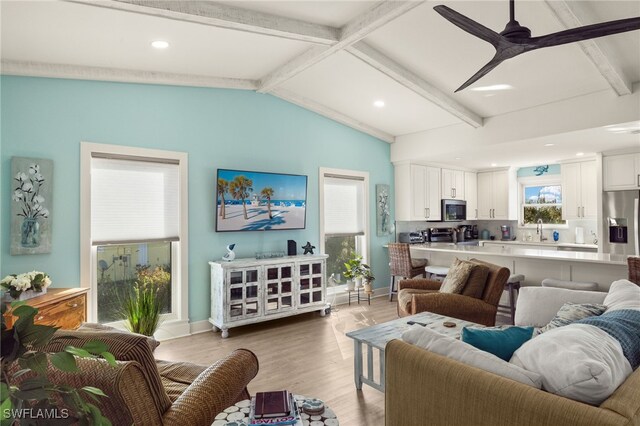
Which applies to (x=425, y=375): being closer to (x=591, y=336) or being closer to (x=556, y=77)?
(x=591, y=336)

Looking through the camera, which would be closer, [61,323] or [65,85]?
[61,323]

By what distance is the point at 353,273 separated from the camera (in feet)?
18.7

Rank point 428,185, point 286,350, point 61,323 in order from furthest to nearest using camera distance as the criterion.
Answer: point 428,185 → point 286,350 → point 61,323

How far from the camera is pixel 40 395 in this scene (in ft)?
2.71

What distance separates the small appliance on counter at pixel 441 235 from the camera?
23.9 feet

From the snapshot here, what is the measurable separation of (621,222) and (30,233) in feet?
24.2

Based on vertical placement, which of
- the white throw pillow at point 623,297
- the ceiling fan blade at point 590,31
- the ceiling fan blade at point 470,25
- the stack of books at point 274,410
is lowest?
the stack of books at point 274,410

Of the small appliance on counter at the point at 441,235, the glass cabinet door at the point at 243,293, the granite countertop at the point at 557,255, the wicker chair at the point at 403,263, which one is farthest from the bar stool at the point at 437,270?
the glass cabinet door at the point at 243,293

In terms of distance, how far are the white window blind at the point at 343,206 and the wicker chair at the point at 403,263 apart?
2.31 ft

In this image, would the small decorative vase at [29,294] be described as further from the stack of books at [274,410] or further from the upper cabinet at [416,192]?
the upper cabinet at [416,192]


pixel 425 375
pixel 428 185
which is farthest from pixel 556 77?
pixel 425 375

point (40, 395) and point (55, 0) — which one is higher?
point (55, 0)

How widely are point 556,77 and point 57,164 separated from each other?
201 inches

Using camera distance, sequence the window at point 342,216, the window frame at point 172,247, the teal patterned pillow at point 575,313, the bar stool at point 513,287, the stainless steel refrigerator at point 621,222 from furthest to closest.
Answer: the window at point 342,216
the stainless steel refrigerator at point 621,222
the bar stool at point 513,287
the window frame at point 172,247
the teal patterned pillow at point 575,313
